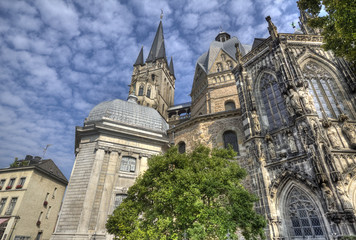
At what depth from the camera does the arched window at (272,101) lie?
41.0 ft

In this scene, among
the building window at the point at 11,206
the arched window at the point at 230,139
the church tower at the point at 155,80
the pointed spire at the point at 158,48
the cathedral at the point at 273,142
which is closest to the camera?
the cathedral at the point at 273,142

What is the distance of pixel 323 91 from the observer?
12.7m

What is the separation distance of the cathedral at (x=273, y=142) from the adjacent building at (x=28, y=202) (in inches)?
336

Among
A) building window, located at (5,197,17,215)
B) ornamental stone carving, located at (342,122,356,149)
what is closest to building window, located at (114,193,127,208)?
building window, located at (5,197,17,215)

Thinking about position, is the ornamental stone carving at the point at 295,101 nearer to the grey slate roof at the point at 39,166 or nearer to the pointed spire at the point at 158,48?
the grey slate roof at the point at 39,166

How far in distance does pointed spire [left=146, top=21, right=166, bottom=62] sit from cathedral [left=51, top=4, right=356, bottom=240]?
28.9 m

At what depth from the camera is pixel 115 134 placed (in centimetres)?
1612

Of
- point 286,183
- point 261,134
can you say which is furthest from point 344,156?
point 261,134

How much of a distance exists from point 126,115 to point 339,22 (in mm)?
15923

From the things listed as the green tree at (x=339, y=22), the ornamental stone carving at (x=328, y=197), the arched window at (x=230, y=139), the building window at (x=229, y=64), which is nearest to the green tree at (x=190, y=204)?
the ornamental stone carving at (x=328, y=197)

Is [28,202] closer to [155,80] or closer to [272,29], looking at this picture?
[272,29]

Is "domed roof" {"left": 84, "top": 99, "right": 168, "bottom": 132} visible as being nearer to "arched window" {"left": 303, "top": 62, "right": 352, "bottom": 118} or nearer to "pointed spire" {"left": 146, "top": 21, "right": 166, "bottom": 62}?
"arched window" {"left": 303, "top": 62, "right": 352, "bottom": 118}

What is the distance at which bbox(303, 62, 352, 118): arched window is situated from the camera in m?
11.9

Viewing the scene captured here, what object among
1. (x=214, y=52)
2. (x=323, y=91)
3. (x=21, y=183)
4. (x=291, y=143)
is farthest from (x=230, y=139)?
(x=21, y=183)
